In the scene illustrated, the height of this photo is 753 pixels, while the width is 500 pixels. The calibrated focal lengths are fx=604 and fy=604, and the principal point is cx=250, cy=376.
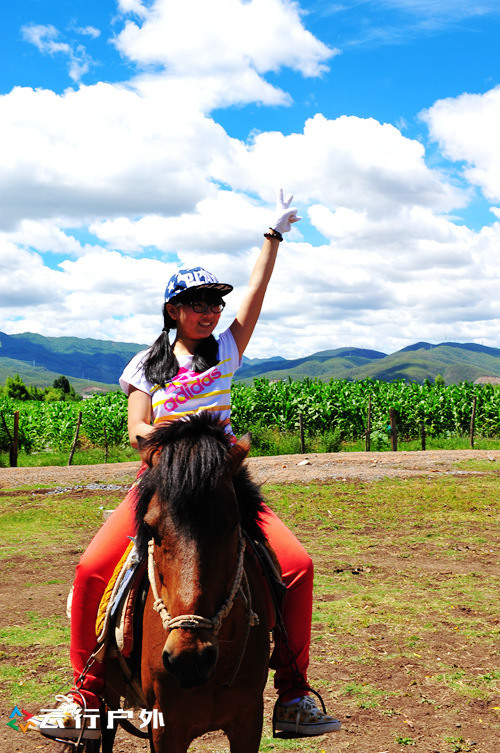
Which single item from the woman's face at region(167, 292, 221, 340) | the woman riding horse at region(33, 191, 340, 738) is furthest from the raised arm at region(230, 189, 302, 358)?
the woman's face at region(167, 292, 221, 340)

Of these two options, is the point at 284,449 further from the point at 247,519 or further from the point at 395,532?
the point at 247,519

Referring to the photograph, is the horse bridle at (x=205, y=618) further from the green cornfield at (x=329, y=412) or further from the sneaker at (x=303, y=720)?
the green cornfield at (x=329, y=412)

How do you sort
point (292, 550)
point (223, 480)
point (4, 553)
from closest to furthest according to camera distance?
point (223, 480)
point (292, 550)
point (4, 553)

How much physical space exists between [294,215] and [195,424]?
2048 mm

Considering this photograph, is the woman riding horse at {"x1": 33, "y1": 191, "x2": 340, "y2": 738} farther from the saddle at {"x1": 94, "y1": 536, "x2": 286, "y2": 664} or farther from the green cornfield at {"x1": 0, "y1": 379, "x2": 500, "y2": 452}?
the green cornfield at {"x1": 0, "y1": 379, "x2": 500, "y2": 452}

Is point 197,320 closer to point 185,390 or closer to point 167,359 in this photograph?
point 167,359

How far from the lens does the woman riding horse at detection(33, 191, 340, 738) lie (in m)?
3.11

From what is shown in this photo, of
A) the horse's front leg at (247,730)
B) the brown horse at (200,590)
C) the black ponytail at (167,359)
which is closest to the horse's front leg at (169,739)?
the brown horse at (200,590)

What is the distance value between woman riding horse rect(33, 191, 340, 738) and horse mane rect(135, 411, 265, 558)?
35 centimetres

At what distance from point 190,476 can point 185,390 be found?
90cm

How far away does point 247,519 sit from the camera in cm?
284

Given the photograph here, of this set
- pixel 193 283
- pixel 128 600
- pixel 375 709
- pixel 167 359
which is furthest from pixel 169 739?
pixel 375 709

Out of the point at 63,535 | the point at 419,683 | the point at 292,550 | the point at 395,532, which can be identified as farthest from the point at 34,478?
the point at 292,550

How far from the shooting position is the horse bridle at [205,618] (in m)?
2.07
